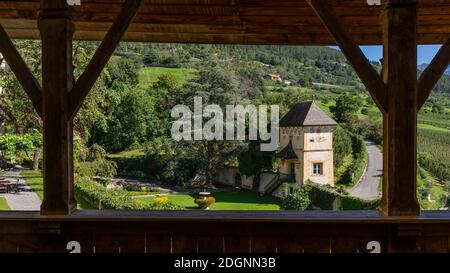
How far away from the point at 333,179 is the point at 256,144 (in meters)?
3.28

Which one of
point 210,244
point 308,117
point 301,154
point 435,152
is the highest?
point 308,117

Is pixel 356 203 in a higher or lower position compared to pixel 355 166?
lower

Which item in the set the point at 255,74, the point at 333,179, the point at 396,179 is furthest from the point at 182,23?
the point at 255,74

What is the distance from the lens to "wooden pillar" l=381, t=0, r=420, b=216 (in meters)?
2.02

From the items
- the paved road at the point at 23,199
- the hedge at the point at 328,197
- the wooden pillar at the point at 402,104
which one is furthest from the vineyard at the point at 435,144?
the wooden pillar at the point at 402,104

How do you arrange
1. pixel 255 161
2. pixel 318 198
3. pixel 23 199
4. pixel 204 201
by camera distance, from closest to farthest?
1. pixel 23 199
2. pixel 204 201
3. pixel 318 198
4. pixel 255 161

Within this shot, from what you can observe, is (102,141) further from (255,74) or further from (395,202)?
(395,202)

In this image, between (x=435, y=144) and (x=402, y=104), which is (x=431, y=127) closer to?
(x=435, y=144)

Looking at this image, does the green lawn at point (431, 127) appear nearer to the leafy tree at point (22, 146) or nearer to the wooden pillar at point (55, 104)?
the leafy tree at point (22, 146)

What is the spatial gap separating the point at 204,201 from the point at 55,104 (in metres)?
12.2

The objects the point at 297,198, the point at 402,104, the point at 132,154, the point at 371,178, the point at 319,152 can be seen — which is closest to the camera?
the point at 402,104

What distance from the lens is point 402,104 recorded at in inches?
79.5

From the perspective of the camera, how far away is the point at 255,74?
1848cm

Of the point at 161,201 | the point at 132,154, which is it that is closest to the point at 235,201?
the point at 161,201
